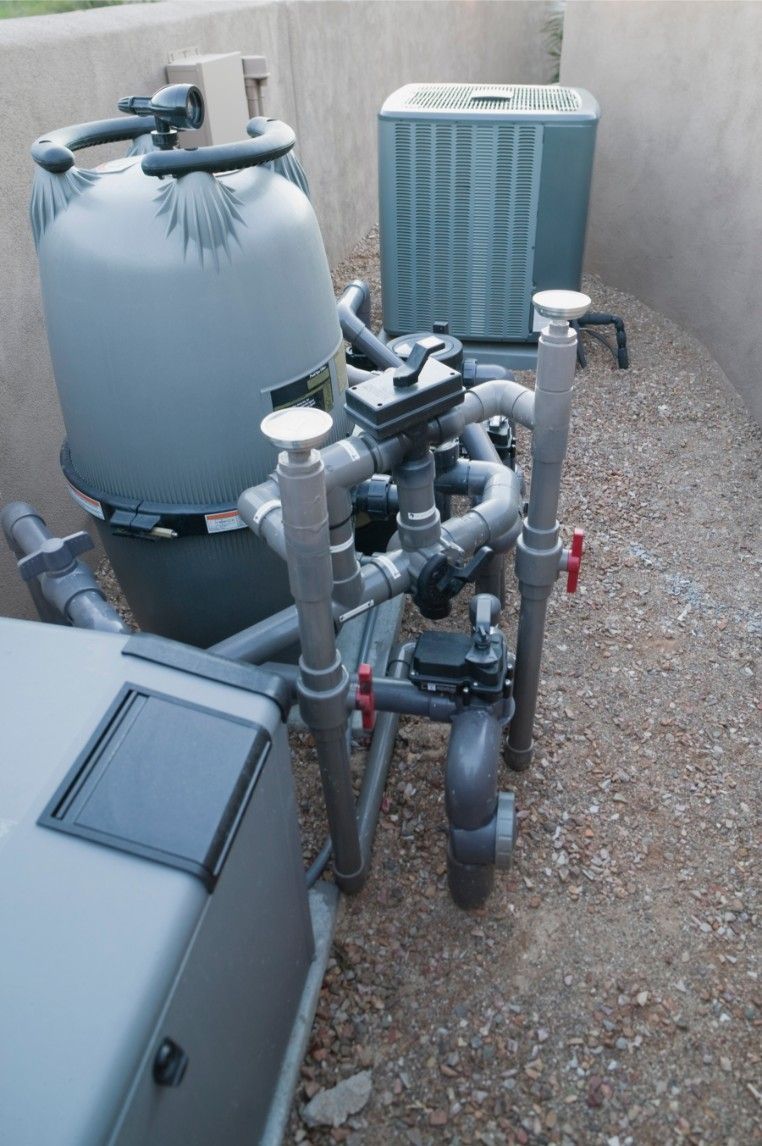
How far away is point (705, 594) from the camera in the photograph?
8.80 feet

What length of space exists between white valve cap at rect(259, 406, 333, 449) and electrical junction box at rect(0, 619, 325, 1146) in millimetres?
315

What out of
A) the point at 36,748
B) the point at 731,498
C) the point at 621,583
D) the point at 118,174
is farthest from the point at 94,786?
the point at 731,498

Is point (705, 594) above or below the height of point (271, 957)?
→ below

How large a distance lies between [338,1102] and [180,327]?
143 cm

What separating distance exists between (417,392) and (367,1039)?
4.01ft

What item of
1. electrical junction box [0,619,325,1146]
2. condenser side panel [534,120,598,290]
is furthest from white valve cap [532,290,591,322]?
condenser side panel [534,120,598,290]

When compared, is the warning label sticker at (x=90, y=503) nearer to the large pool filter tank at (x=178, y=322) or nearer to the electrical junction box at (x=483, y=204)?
the large pool filter tank at (x=178, y=322)

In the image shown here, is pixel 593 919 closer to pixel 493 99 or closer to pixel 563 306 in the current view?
pixel 563 306

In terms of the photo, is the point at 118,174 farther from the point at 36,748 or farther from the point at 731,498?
the point at 731,498

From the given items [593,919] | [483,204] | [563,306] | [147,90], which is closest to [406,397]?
[563,306]

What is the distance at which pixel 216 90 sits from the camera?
294 cm

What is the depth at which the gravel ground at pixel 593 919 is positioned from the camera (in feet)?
4.99

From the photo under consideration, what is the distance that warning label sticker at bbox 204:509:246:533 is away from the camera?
5.43 ft

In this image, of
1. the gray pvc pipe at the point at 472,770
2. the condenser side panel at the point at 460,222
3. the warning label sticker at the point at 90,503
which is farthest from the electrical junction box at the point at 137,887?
the condenser side panel at the point at 460,222
